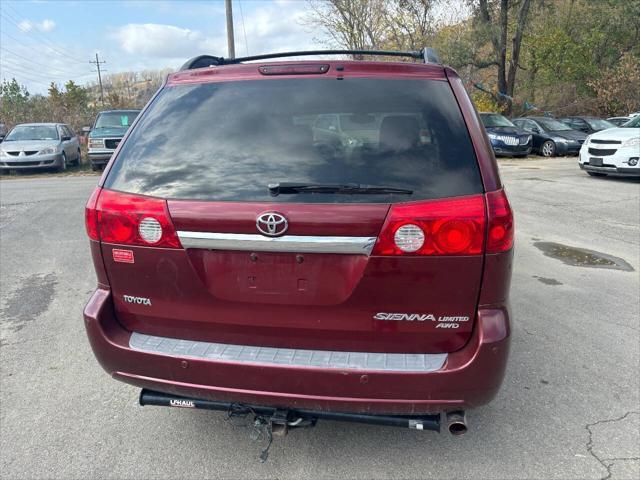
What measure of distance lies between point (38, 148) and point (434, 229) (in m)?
16.1

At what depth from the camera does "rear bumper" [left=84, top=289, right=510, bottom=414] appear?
2105 mm

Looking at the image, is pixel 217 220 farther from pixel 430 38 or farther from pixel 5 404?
pixel 430 38

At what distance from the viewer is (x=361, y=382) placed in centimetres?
211

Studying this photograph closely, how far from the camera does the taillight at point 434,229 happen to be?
6.72 feet

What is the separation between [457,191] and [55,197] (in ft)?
34.9

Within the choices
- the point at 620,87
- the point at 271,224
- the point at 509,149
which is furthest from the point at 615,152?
the point at 620,87

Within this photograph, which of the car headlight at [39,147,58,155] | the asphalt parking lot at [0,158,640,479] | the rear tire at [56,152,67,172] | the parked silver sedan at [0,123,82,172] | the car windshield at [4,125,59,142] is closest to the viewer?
the asphalt parking lot at [0,158,640,479]

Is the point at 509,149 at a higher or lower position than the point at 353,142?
lower

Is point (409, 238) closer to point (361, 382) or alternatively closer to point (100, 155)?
point (361, 382)

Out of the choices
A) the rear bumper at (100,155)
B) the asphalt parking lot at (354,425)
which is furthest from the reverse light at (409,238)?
the rear bumper at (100,155)

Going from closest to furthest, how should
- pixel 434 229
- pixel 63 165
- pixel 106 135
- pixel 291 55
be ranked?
pixel 434 229 → pixel 291 55 → pixel 106 135 → pixel 63 165

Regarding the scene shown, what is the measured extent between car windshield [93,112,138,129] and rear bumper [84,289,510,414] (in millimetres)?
15274

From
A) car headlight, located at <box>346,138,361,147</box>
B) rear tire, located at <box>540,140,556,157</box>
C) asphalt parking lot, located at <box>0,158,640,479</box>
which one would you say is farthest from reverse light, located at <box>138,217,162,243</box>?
rear tire, located at <box>540,140,556,157</box>

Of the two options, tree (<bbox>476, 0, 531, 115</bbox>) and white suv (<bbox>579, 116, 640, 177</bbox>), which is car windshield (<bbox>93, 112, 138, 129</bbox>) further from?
tree (<bbox>476, 0, 531, 115</bbox>)
